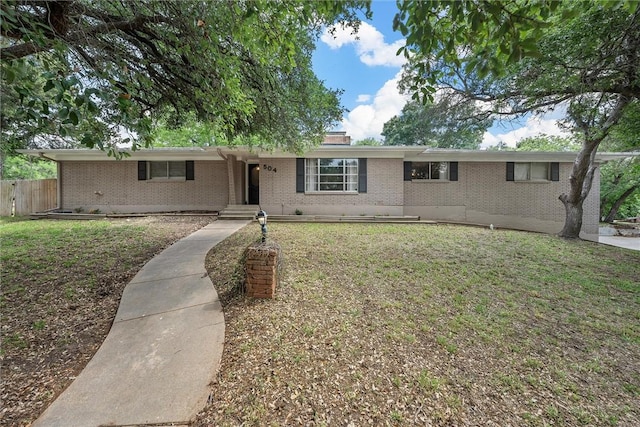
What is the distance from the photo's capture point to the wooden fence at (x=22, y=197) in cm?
1219

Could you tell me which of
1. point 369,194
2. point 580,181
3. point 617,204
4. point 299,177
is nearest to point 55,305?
point 299,177

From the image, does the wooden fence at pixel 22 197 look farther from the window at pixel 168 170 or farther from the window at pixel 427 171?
the window at pixel 427 171

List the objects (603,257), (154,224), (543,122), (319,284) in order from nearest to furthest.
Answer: (319,284), (603,257), (543,122), (154,224)

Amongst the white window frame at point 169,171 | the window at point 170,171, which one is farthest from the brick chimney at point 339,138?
the white window frame at point 169,171

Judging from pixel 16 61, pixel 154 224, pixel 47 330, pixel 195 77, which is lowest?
pixel 47 330

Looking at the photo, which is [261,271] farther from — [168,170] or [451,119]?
[168,170]

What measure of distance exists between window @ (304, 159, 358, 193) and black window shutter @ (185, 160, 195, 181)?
5.27m

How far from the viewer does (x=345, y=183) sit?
38.3ft

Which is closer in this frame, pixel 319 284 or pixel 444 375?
pixel 444 375

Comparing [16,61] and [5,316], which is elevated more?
[16,61]

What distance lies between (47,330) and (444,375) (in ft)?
14.4

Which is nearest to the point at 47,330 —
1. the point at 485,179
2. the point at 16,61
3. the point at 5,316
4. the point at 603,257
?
the point at 5,316

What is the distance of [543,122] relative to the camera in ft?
27.9

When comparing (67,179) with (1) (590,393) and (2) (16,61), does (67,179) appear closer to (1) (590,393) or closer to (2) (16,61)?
(2) (16,61)
